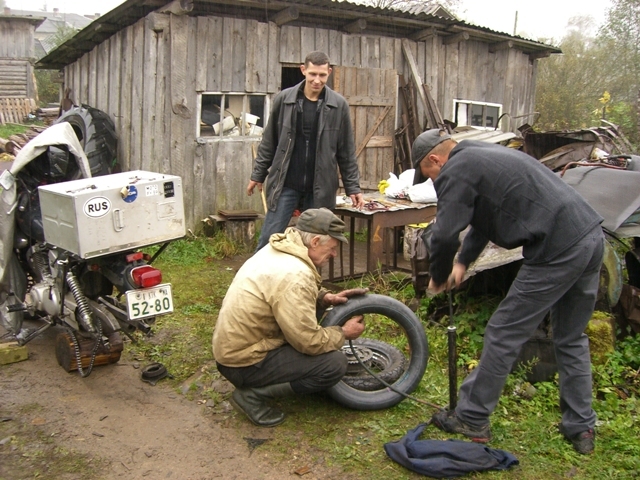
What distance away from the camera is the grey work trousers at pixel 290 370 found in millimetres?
3840

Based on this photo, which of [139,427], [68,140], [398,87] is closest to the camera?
[139,427]

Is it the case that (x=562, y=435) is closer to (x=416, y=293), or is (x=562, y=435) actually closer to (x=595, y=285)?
(x=595, y=285)

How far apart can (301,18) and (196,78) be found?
6.27 ft

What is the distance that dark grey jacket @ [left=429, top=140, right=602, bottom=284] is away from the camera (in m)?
3.46

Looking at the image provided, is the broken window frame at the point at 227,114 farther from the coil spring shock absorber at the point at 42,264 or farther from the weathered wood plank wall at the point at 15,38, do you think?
the weathered wood plank wall at the point at 15,38

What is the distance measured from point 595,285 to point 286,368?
187 cm

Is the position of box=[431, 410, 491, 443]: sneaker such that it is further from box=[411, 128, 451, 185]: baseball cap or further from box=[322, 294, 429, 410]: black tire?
box=[411, 128, 451, 185]: baseball cap

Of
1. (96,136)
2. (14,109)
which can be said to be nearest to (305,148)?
(96,136)

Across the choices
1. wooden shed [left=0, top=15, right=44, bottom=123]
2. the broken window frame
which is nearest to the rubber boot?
the broken window frame

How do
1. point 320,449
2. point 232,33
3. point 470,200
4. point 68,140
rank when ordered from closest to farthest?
1. point 470,200
2. point 320,449
3. point 68,140
4. point 232,33

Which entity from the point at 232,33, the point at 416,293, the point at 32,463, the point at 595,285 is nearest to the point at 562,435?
the point at 595,285

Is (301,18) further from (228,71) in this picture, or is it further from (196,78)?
(196,78)

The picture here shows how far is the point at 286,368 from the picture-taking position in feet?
12.6

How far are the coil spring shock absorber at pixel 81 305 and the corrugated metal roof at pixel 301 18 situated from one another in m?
4.74
